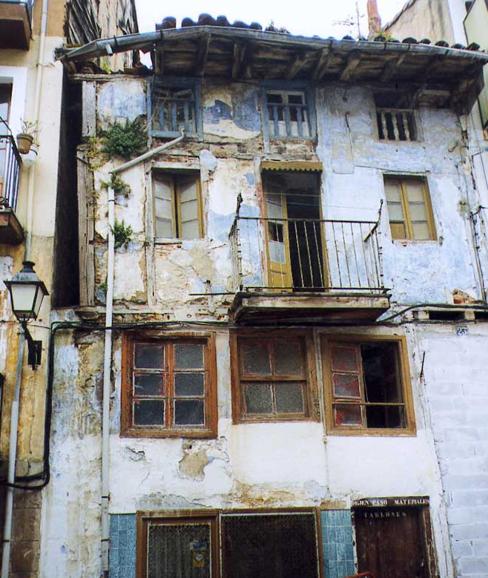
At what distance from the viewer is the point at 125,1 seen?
18.0m

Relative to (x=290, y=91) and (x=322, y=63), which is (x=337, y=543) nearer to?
(x=290, y=91)

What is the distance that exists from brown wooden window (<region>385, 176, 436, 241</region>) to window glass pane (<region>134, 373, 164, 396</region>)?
478 centimetres

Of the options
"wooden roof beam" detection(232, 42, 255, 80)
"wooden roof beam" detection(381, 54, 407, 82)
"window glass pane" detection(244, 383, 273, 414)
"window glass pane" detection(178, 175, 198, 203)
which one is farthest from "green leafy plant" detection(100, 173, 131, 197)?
"wooden roof beam" detection(381, 54, 407, 82)

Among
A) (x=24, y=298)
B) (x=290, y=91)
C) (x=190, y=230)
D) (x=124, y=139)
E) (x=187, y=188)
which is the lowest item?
(x=24, y=298)

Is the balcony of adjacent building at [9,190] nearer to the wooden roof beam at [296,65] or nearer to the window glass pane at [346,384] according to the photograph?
the wooden roof beam at [296,65]

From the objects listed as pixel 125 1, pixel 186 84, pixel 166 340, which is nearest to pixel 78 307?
pixel 166 340

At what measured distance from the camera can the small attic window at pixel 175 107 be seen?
11562mm

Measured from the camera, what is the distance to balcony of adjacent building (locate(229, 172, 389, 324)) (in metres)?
9.97

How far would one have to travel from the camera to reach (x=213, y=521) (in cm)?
952

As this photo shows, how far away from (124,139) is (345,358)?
17.1 ft

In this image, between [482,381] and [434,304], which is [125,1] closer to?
[434,304]

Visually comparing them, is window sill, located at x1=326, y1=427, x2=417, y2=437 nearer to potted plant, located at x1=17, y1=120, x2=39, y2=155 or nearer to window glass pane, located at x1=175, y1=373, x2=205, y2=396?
window glass pane, located at x1=175, y1=373, x2=205, y2=396

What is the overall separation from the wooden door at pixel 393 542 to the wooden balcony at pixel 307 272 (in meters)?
3.05

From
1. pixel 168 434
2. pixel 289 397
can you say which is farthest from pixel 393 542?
pixel 168 434
